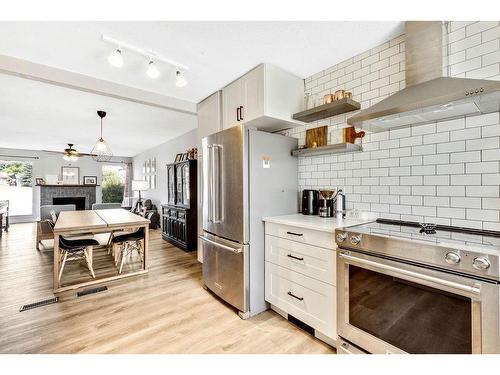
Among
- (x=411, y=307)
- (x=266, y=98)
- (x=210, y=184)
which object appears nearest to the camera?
(x=411, y=307)

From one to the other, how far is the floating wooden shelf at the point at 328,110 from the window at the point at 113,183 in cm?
939

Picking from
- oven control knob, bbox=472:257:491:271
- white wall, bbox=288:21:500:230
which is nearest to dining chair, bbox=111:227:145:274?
white wall, bbox=288:21:500:230

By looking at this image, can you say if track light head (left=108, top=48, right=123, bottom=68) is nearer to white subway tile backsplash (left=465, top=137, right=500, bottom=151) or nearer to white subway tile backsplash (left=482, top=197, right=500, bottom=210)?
white subway tile backsplash (left=465, top=137, right=500, bottom=151)

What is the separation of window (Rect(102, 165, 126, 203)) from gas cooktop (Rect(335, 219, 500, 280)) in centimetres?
1012

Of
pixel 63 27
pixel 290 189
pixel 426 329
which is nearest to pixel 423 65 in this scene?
pixel 290 189

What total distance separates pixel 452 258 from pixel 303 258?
968mm

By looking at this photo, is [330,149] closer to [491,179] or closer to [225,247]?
[491,179]

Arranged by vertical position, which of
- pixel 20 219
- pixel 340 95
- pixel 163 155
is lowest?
pixel 20 219

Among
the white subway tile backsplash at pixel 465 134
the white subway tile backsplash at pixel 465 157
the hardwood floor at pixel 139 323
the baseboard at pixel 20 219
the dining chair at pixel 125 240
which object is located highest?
the white subway tile backsplash at pixel 465 134

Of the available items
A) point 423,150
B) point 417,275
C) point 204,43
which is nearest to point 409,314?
point 417,275

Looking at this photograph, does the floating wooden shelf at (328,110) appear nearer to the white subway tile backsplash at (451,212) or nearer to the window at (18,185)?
the white subway tile backsplash at (451,212)

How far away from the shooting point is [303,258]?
6.11ft

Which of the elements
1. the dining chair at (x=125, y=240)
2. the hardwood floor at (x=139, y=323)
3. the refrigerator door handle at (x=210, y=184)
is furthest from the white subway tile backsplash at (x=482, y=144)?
the dining chair at (x=125, y=240)

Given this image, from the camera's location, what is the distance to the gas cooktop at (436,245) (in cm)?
104
